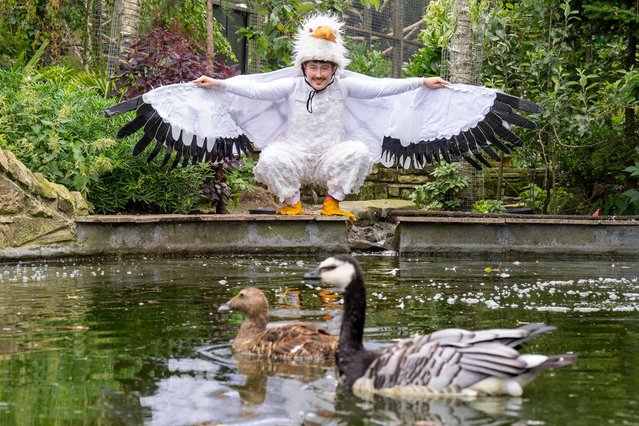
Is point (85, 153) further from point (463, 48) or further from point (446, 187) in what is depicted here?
point (463, 48)

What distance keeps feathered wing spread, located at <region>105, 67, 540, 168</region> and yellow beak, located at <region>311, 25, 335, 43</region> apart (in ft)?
2.12

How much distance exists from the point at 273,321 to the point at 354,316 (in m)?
1.85

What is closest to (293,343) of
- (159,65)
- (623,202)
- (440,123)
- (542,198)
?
(440,123)

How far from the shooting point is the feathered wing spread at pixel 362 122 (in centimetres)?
1168

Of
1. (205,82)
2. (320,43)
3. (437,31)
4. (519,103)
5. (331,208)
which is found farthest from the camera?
(437,31)

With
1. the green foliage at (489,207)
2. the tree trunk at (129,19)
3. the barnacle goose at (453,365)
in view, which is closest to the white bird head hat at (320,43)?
the green foliage at (489,207)

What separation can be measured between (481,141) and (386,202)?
4940mm

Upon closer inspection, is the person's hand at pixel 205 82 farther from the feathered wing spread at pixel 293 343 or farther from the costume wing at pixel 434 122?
the feathered wing spread at pixel 293 343

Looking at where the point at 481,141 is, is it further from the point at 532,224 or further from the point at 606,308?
the point at 606,308

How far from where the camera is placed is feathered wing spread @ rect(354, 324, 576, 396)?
4.80 m

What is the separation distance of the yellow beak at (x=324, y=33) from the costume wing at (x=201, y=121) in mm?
745

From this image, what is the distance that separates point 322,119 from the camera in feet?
38.8

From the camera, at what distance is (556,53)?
47.3ft

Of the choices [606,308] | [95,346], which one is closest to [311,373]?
[95,346]
